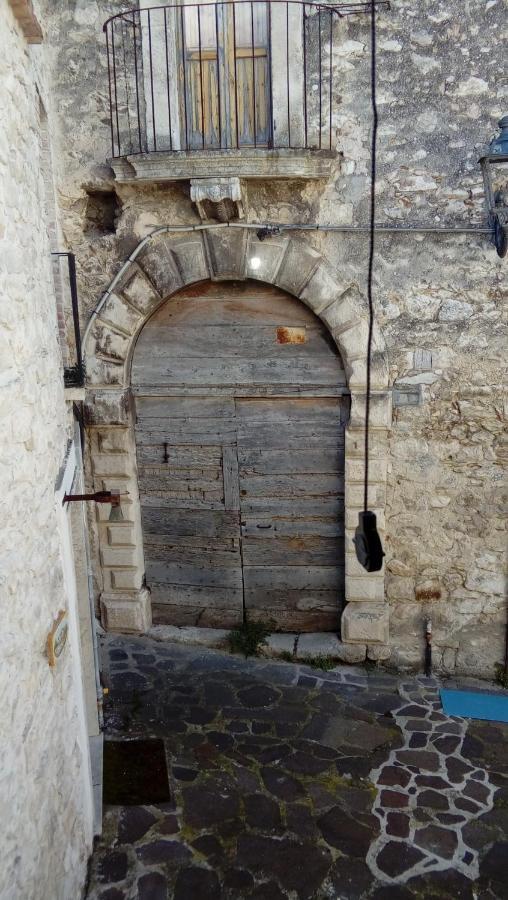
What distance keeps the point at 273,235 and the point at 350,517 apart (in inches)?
93.1

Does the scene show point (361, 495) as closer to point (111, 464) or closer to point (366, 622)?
point (366, 622)

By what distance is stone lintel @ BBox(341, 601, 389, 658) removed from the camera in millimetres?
6141

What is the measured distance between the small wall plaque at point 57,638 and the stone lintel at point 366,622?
3027 millimetres

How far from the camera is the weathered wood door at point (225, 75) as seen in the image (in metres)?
5.54

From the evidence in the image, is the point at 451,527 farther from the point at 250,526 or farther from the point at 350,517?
the point at 250,526

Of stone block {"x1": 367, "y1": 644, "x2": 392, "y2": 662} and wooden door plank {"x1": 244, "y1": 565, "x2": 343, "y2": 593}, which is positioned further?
wooden door plank {"x1": 244, "y1": 565, "x2": 343, "y2": 593}

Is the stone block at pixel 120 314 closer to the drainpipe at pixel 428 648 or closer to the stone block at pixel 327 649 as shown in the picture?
the stone block at pixel 327 649

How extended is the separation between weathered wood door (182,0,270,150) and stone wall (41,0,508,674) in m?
0.48

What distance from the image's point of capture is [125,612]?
21.4ft

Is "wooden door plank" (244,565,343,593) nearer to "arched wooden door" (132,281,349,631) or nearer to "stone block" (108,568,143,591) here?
"arched wooden door" (132,281,349,631)

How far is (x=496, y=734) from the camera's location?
5387mm

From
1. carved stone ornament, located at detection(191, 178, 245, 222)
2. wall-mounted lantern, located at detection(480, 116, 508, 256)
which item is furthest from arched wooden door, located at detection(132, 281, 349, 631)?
wall-mounted lantern, located at detection(480, 116, 508, 256)

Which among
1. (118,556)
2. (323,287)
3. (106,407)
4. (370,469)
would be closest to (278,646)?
(118,556)

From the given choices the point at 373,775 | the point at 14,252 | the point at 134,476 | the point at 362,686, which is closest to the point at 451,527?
the point at 362,686
